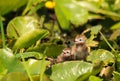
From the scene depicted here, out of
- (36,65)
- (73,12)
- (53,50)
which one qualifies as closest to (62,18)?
(73,12)

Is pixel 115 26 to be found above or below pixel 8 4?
below

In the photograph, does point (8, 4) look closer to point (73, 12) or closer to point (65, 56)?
point (73, 12)

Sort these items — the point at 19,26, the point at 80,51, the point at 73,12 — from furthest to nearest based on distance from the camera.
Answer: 1. the point at 73,12
2. the point at 19,26
3. the point at 80,51

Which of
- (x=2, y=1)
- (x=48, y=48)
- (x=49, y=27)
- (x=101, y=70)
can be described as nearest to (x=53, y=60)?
(x=48, y=48)

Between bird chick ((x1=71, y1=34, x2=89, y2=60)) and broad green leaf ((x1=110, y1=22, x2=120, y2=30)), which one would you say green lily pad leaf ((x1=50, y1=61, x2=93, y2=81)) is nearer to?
bird chick ((x1=71, y1=34, x2=89, y2=60))

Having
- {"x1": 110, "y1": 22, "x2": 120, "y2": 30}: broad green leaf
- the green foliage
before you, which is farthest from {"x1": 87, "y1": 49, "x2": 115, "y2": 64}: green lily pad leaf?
{"x1": 110, "y1": 22, "x2": 120, "y2": 30}: broad green leaf

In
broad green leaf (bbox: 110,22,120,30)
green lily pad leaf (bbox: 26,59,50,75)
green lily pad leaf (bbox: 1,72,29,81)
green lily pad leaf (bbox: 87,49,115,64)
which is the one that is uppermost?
green lily pad leaf (bbox: 1,72,29,81)

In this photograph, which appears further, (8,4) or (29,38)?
(8,4)

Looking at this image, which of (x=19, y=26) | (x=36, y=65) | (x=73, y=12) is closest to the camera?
(x=36, y=65)
